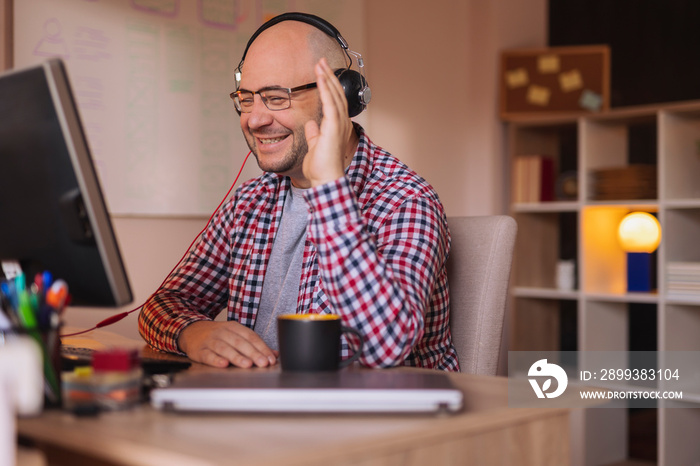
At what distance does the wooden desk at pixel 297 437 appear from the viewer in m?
0.59

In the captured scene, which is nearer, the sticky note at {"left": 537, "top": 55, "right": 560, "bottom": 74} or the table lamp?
the table lamp

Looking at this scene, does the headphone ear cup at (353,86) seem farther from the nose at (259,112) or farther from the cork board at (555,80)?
the cork board at (555,80)

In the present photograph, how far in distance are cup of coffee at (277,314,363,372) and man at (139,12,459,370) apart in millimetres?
114

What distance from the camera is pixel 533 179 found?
3.57 meters

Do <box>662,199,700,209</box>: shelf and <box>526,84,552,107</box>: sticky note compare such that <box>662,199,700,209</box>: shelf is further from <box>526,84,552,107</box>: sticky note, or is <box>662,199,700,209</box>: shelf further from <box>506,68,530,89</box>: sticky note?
<box>506,68,530,89</box>: sticky note

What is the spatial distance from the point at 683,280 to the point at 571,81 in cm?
110

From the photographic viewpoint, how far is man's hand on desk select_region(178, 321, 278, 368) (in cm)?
103

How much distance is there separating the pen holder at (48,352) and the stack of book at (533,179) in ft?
9.96

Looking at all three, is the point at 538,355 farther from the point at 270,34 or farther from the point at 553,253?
the point at 270,34

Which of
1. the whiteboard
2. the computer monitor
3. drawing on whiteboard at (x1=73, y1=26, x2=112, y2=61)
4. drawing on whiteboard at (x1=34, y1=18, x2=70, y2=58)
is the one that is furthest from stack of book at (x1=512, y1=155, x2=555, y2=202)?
the computer monitor

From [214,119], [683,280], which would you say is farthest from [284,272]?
[683,280]

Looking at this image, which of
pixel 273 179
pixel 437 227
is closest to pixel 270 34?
pixel 273 179

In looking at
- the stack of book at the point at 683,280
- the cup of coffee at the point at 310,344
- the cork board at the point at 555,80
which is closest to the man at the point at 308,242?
the cup of coffee at the point at 310,344

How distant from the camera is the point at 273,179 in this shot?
1580 mm
